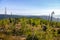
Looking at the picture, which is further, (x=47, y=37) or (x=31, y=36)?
(x=31, y=36)

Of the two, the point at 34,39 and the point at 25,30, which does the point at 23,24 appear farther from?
the point at 34,39

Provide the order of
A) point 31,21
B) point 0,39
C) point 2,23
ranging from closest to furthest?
point 0,39 < point 2,23 < point 31,21

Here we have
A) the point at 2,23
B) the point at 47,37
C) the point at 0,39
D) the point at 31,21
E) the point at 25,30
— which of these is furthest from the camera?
the point at 31,21

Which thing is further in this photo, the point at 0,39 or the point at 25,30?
the point at 25,30

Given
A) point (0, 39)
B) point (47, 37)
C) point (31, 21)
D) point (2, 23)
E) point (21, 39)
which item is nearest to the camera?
point (47, 37)

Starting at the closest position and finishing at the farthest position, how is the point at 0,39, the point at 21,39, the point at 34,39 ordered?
the point at 34,39, the point at 0,39, the point at 21,39

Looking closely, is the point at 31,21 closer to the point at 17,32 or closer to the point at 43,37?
the point at 17,32

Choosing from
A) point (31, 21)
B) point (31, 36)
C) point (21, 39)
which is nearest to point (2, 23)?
point (31, 21)

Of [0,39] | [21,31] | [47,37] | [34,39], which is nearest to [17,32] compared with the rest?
[21,31]

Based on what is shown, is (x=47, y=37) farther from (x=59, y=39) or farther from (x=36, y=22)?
(x=36, y=22)
